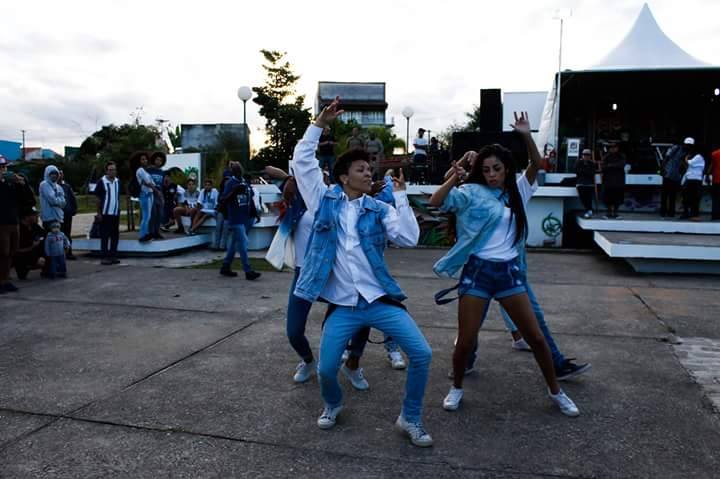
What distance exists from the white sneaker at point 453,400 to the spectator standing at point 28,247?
7.50m

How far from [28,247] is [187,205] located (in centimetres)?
540

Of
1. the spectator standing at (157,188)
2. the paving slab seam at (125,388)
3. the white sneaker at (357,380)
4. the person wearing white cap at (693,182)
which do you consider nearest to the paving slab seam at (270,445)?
the paving slab seam at (125,388)

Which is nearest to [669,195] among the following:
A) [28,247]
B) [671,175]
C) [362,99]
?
[671,175]

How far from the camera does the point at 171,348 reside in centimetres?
537

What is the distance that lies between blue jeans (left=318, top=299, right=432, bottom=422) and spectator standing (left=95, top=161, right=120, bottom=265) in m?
8.24

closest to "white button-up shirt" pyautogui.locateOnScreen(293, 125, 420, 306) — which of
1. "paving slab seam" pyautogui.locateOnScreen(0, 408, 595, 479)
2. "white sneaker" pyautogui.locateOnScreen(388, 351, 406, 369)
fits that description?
"paving slab seam" pyautogui.locateOnScreen(0, 408, 595, 479)

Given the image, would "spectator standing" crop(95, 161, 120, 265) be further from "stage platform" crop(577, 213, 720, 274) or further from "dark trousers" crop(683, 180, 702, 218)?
"dark trousers" crop(683, 180, 702, 218)

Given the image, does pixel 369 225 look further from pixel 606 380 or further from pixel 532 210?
Answer: pixel 532 210

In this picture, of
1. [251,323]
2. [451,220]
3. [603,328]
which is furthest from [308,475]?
[603,328]

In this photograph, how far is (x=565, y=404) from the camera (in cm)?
384

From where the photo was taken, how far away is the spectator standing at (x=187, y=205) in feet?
45.6

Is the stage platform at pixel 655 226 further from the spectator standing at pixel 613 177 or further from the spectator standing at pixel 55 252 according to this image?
the spectator standing at pixel 55 252

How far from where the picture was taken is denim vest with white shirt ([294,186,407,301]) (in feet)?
11.0

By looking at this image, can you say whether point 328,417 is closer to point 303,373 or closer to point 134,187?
point 303,373
